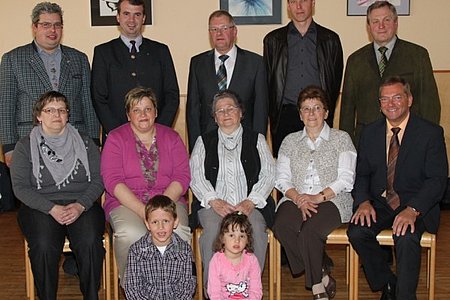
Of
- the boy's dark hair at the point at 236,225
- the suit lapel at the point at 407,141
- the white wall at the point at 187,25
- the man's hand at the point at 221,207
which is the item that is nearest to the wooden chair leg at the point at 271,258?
the man's hand at the point at 221,207

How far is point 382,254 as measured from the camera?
3855mm

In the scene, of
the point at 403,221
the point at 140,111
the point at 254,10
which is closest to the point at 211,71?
the point at 140,111

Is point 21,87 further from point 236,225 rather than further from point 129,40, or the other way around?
point 236,225

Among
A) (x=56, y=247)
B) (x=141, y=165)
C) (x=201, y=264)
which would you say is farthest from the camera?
(x=201, y=264)

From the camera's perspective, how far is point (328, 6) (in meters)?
6.23

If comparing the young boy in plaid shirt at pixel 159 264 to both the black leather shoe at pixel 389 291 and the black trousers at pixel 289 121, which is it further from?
the black trousers at pixel 289 121

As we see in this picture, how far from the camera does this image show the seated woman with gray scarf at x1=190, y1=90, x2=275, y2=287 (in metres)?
4.02

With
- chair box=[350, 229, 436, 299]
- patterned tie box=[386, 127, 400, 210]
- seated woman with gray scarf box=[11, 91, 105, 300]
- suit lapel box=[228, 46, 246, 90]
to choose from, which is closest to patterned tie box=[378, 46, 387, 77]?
patterned tie box=[386, 127, 400, 210]

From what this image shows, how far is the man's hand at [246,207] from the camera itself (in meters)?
3.93

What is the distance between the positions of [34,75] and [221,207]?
142 cm

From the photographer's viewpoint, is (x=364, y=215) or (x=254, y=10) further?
(x=254, y=10)

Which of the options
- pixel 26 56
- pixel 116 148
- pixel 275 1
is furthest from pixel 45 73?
pixel 275 1

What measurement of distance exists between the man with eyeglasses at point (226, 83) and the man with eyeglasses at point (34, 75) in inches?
29.8

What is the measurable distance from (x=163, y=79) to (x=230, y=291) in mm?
1594
